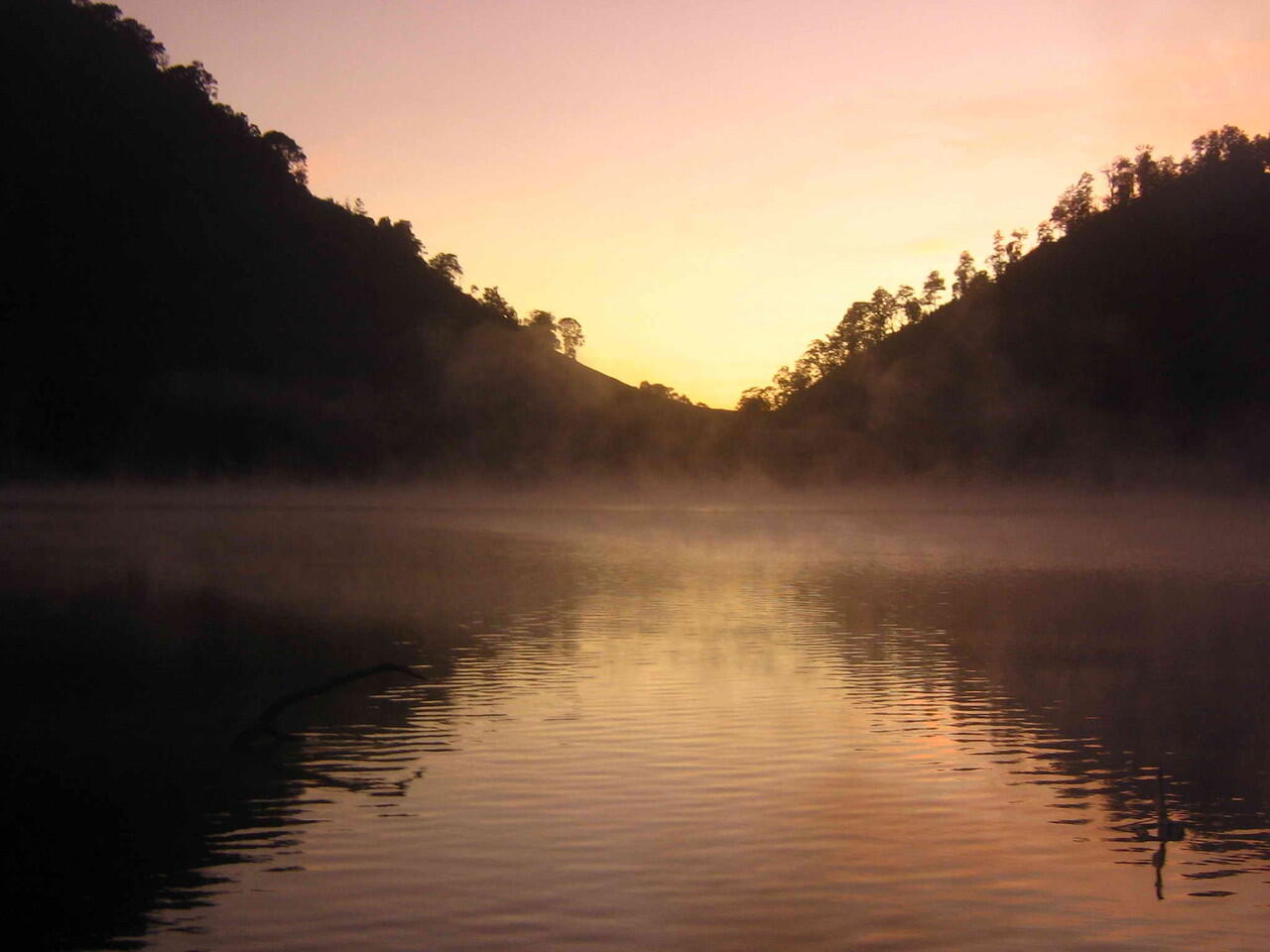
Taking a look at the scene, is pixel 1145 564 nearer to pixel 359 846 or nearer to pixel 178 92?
pixel 359 846

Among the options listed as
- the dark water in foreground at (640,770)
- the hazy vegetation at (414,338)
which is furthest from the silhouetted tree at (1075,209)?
the dark water in foreground at (640,770)

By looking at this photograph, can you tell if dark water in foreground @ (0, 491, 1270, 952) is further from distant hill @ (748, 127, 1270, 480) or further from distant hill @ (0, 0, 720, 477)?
distant hill @ (748, 127, 1270, 480)

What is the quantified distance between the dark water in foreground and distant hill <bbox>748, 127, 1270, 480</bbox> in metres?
136

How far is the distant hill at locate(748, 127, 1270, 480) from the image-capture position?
550ft

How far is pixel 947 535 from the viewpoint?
7250 cm

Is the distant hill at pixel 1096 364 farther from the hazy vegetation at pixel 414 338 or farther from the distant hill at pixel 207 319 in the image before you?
the distant hill at pixel 207 319

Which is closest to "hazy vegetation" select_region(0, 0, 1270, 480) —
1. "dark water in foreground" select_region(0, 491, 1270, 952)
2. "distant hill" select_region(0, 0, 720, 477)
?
"distant hill" select_region(0, 0, 720, 477)

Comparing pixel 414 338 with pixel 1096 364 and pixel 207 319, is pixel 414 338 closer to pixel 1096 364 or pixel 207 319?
pixel 207 319

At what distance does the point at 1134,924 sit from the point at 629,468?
174236 mm

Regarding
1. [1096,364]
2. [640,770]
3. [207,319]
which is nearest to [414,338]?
[207,319]

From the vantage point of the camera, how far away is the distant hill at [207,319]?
140750 millimetres

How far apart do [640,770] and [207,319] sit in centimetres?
14753

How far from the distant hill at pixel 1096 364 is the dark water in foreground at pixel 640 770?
446 feet

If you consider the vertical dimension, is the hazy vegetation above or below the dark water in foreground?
above
